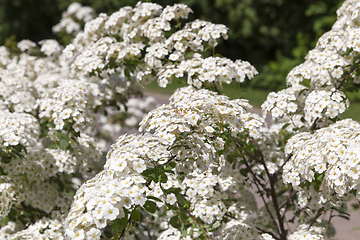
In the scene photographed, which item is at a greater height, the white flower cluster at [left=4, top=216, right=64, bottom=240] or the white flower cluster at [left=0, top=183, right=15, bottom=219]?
the white flower cluster at [left=0, top=183, right=15, bottom=219]

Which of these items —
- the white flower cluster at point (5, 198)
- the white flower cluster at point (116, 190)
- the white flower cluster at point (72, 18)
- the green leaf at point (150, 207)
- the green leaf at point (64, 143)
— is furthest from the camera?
the white flower cluster at point (72, 18)

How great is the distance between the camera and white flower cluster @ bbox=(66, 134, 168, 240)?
4.89 ft

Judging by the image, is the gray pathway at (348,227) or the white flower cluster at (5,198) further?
the gray pathway at (348,227)

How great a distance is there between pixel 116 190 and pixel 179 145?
37cm

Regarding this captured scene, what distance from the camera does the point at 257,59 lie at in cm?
1587

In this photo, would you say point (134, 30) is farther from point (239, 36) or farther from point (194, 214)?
point (239, 36)

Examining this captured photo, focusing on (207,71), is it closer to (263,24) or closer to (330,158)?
(330,158)

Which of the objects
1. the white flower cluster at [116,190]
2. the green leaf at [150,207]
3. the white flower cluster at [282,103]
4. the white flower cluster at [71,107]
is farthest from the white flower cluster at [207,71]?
the green leaf at [150,207]

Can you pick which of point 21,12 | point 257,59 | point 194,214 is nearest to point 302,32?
point 257,59

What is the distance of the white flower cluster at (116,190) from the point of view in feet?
4.89

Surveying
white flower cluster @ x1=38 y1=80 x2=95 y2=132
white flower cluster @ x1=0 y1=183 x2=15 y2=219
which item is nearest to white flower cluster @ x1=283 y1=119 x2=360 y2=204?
white flower cluster @ x1=38 y1=80 x2=95 y2=132

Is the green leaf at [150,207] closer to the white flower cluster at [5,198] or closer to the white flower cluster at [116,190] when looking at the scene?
the white flower cluster at [116,190]

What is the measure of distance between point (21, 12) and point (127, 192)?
1820 centimetres

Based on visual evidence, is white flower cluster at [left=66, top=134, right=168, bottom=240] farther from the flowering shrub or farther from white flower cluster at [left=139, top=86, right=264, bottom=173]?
white flower cluster at [left=139, top=86, right=264, bottom=173]
